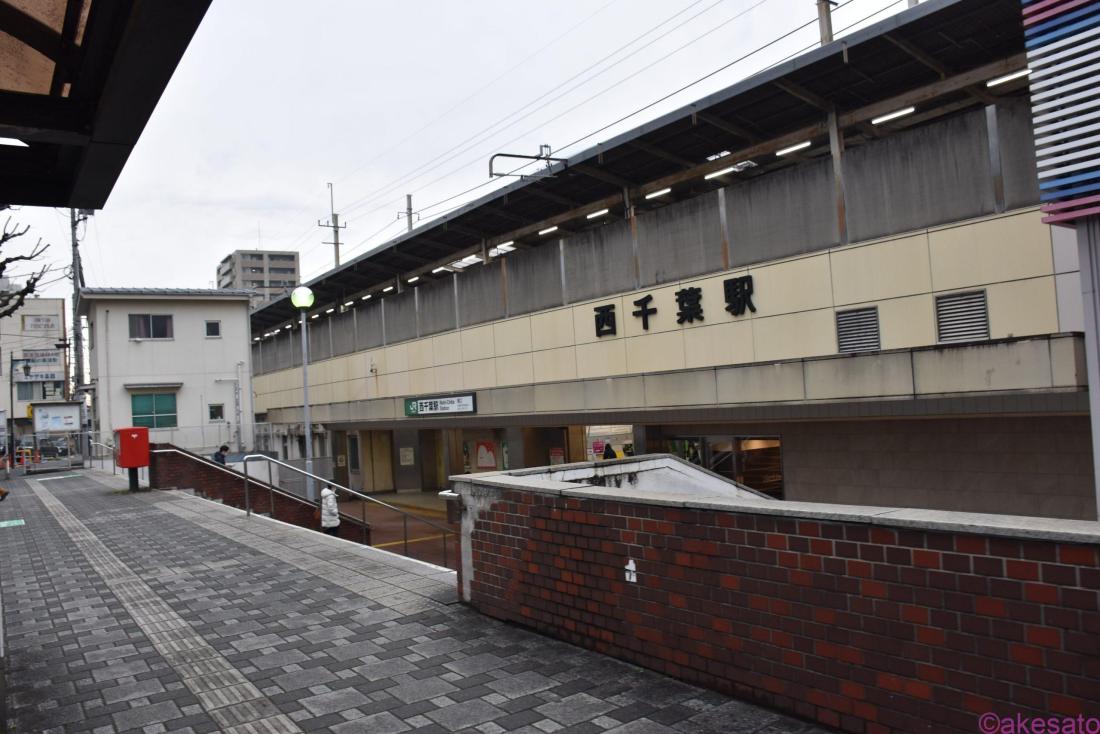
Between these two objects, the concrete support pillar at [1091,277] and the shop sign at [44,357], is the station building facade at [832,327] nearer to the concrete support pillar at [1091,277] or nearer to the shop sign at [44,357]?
the concrete support pillar at [1091,277]

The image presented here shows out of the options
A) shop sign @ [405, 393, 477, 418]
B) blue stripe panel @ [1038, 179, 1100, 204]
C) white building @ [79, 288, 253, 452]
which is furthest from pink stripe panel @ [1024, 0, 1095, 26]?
white building @ [79, 288, 253, 452]

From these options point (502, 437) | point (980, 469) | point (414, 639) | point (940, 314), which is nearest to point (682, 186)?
point (940, 314)

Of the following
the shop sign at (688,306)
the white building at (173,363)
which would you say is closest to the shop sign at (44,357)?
the white building at (173,363)

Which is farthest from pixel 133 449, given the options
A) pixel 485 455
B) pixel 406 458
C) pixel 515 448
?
pixel 406 458

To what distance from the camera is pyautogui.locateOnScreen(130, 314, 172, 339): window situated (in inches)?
1288

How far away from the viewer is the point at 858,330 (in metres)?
13.9

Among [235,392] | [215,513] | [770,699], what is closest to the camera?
[770,699]

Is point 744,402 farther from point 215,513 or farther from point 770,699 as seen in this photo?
point 770,699

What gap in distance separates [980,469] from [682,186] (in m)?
9.62

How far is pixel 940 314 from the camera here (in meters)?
12.7

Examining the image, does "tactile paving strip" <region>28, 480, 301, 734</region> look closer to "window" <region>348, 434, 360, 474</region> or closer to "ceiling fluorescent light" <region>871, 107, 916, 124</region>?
"ceiling fluorescent light" <region>871, 107, 916, 124</region>

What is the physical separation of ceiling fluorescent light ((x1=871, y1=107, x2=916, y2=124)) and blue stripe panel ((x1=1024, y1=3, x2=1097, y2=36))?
7.55 meters

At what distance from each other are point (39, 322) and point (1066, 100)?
9492 centimetres

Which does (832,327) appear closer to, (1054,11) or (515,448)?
(1054,11)
